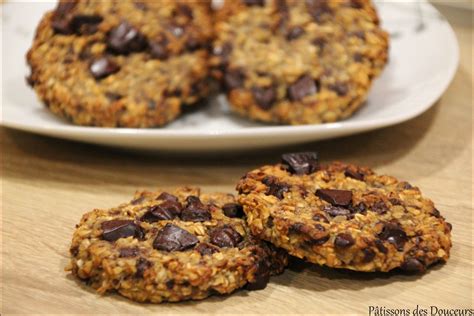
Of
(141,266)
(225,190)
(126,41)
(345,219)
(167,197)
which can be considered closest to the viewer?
(141,266)

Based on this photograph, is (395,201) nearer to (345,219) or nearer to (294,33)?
(345,219)

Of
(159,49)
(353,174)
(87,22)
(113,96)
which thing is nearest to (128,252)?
(353,174)

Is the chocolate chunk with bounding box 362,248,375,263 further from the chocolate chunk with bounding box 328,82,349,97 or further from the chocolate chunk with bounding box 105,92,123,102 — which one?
the chocolate chunk with bounding box 105,92,123,102

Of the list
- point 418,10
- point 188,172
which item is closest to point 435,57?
point 418,10

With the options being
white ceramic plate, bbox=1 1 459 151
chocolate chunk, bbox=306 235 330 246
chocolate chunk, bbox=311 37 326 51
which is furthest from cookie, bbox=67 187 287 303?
chocolate chunk, bbox=311 37 326 51

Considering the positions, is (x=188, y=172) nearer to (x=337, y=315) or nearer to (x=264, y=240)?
(x=264, y=240)

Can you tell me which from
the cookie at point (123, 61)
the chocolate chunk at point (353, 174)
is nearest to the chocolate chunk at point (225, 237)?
the chocolate chunk at point (353, 174)

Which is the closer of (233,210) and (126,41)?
(233,210)
